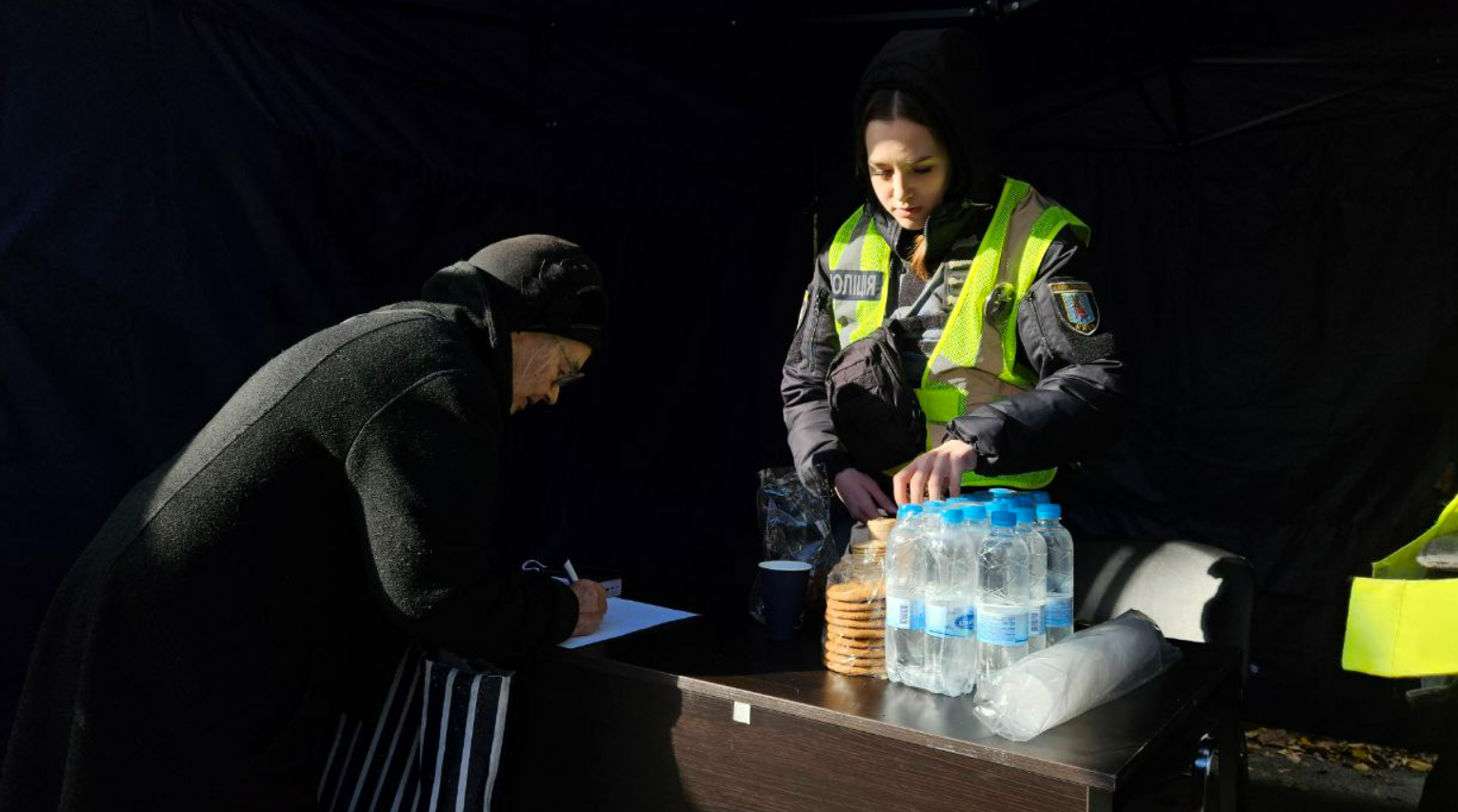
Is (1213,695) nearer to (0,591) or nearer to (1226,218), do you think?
(0,591)

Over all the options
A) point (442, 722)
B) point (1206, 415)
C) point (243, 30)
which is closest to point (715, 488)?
point (1206, 415)

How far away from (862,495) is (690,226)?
9.43 feet

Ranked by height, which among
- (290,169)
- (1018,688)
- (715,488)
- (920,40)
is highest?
→ (920,40)

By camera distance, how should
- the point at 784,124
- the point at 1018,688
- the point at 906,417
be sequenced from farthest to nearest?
the point at 784,124
the point at 906,417
the point at 1018,688

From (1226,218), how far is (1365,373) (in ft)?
2.64

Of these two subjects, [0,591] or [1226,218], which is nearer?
[0,591]

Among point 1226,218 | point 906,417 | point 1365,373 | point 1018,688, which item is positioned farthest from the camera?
point 1226,218

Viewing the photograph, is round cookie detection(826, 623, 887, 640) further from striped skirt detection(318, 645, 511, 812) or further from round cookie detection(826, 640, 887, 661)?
striped skirt detection(318, 645, 511, 812)

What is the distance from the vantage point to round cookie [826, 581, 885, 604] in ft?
5.34

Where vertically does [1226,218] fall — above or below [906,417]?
above

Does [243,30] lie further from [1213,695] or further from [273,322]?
[1213,695]

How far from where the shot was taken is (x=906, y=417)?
2051mm

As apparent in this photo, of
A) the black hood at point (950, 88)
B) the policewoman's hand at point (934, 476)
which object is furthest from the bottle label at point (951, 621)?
the black hood at point (950, 88)

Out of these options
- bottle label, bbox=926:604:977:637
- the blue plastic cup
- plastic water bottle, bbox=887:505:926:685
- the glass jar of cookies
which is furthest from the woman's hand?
bottle label, bbox=926:604:977:637
